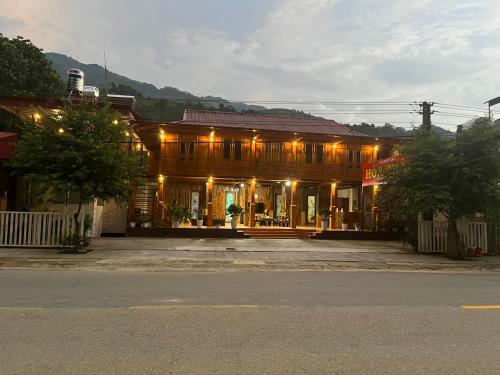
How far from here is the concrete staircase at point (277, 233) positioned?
925 inches

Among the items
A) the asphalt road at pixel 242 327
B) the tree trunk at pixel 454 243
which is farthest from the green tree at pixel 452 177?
the asphalt road at pixel 242 327

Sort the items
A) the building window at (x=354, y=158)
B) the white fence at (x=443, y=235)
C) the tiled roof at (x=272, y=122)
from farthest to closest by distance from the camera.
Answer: the tiled roof at (x=272, y=122) → the building window at (x=354, y=158) → the white fence at (x=443, y=235)

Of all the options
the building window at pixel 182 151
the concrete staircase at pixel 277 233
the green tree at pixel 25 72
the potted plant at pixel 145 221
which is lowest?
the concrete staircase at pixel 277 233

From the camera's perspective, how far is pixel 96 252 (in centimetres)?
1514

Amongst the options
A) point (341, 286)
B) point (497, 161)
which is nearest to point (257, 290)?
point (341, 286)

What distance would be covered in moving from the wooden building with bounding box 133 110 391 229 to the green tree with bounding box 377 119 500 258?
9.56 metres

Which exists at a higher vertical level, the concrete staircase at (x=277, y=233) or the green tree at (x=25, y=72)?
the green tree at (x=25, y=72)

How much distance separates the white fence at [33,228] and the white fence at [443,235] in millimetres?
13759

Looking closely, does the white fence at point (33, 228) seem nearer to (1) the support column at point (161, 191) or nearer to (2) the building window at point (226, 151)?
(1) the support column at point (161, 191)

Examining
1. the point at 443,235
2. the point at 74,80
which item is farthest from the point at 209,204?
the point at 443,235

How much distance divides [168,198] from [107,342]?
2336 cm

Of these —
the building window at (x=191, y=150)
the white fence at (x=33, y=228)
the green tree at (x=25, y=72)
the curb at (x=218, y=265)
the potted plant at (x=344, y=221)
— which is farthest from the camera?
the green tree at (x=25, y=72)

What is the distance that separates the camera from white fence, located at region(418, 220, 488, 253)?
685 inches

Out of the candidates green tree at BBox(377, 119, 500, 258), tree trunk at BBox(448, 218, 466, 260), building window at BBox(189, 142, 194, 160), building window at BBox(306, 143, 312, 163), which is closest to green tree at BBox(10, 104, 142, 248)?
building window at BBox(189, 142, 194, 160)
